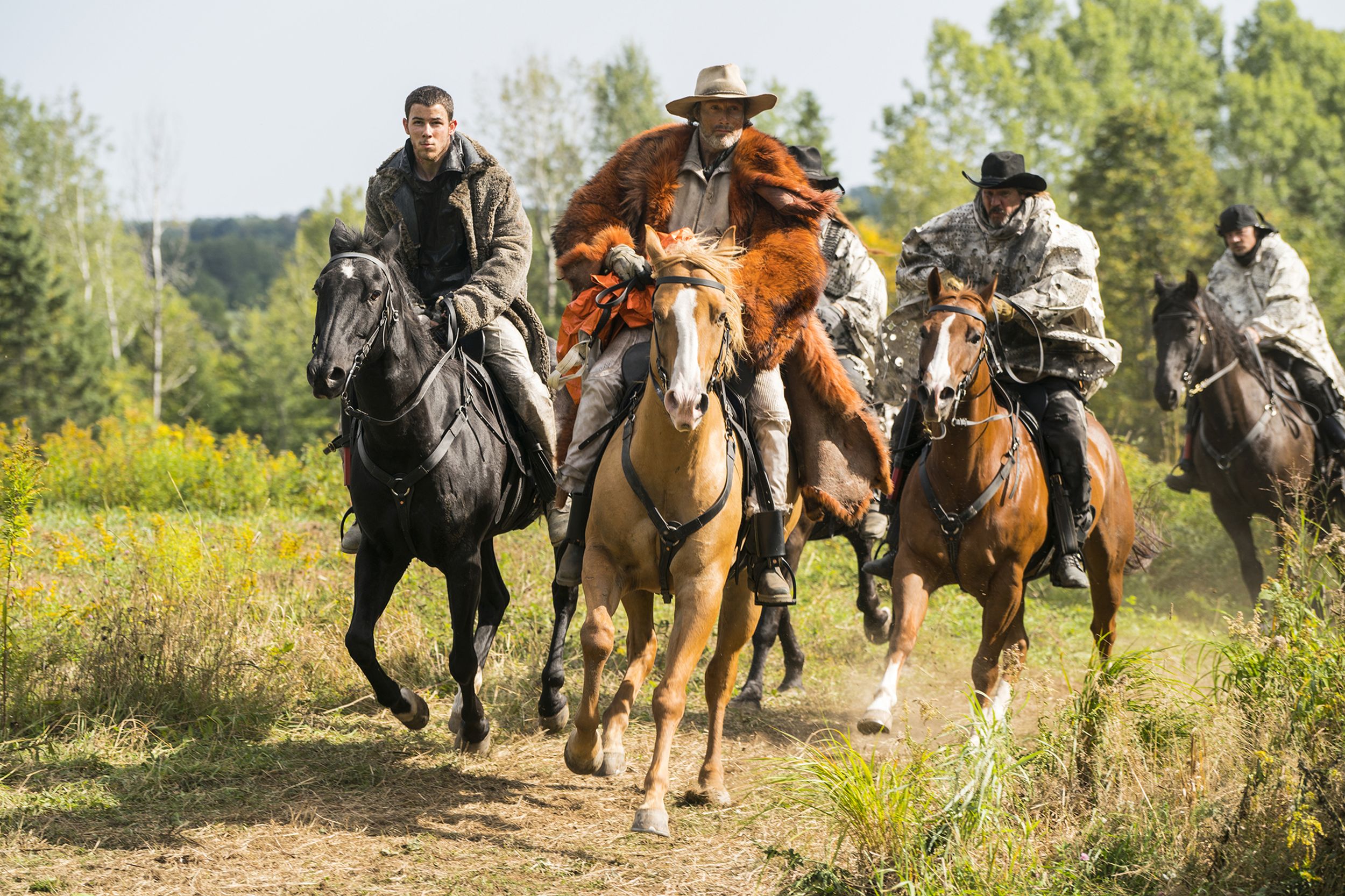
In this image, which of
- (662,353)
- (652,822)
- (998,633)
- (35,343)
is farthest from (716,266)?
(35,343)

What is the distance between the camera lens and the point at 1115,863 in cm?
430

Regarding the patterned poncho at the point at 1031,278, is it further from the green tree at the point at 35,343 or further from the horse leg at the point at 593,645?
the green tree at the point at 35,343

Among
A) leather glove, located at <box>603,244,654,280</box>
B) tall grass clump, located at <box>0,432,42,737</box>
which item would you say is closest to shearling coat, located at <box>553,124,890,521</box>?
leather glove, located at <box>603,244,654,280</box>

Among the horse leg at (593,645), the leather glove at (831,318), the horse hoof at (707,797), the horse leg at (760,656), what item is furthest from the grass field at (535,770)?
the leather glove at (831,318)

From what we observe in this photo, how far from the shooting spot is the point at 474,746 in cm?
665

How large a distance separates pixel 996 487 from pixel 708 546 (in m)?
1.93

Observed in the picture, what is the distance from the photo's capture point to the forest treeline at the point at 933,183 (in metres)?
28.7

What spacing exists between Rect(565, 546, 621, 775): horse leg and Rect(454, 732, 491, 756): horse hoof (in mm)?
1370

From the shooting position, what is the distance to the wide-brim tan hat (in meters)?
6.39

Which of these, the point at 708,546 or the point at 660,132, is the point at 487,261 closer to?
the point at 660,132

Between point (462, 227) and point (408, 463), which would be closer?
point (408, 463)

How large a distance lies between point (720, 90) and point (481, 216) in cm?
174

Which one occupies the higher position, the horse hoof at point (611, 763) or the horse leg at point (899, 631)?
the horse leg at point (899, 631)

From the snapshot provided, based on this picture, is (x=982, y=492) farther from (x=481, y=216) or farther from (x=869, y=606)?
(x=481, y=216)
